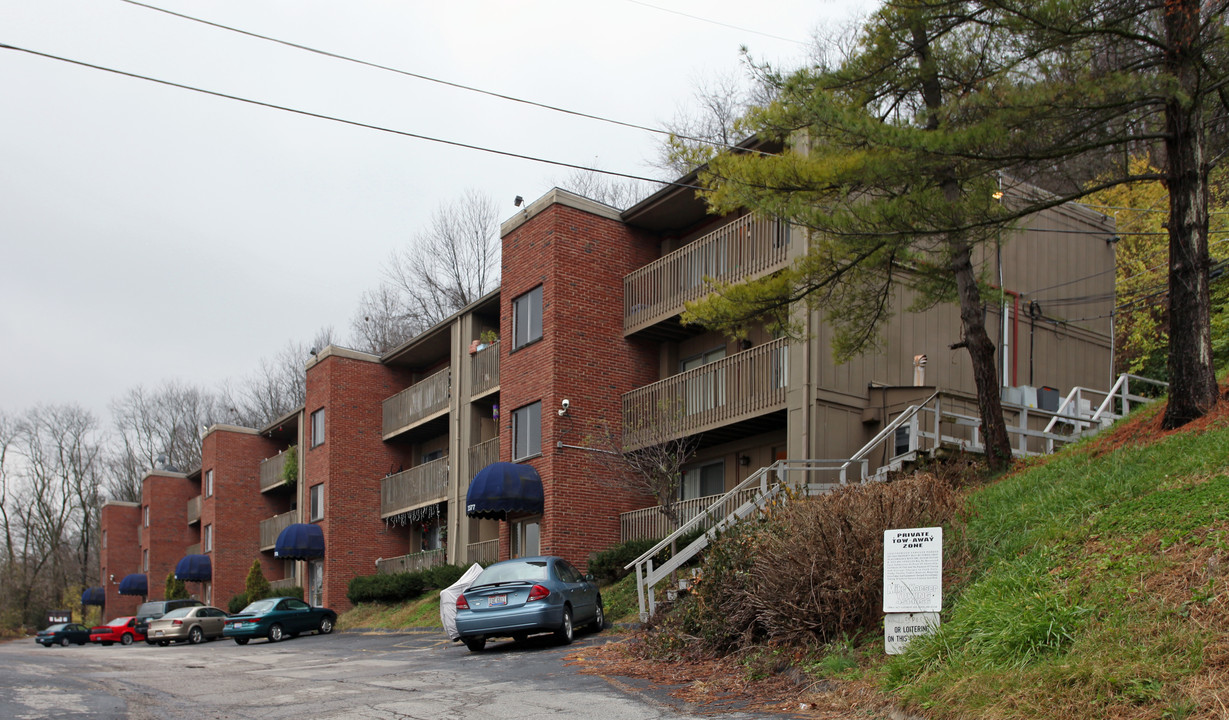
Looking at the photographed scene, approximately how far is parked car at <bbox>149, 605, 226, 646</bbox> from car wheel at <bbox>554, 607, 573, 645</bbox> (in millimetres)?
21443

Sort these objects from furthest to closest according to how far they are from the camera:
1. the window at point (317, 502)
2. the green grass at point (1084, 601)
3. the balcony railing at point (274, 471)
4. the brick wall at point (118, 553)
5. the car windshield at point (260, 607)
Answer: the brick wall at point (118, 553)
the balcony railing at point (274, 471)
the window at point (317, 502)
the car windshield at point (260, 607)
the green grass at point (1084, 601)

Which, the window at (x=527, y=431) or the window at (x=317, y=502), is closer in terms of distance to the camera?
the window at (x=527, y=431)

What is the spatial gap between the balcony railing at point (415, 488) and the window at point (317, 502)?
7.16 feet

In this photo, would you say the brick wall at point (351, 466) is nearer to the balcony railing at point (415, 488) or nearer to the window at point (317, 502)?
the window at point (317, 502)

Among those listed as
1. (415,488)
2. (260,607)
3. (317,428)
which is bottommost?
(260,607)

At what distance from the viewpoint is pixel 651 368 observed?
25.7m

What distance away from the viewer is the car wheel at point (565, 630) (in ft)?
52.7

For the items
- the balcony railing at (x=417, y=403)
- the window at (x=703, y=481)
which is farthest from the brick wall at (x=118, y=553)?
the window at (x=703, y=481)

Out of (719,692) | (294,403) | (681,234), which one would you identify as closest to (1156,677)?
(719,692)

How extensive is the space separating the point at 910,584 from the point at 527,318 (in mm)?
17559

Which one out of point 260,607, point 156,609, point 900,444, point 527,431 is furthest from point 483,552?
point 156,609

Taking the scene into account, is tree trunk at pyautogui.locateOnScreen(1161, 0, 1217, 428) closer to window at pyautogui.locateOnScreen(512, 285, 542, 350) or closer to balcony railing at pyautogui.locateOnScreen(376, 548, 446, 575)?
window at pyautogui.locateOnScreen(512, 285, 542, 350)

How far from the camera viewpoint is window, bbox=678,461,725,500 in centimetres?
2377

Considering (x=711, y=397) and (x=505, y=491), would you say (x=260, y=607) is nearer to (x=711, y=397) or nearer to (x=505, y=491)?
(x=505, y=491)
